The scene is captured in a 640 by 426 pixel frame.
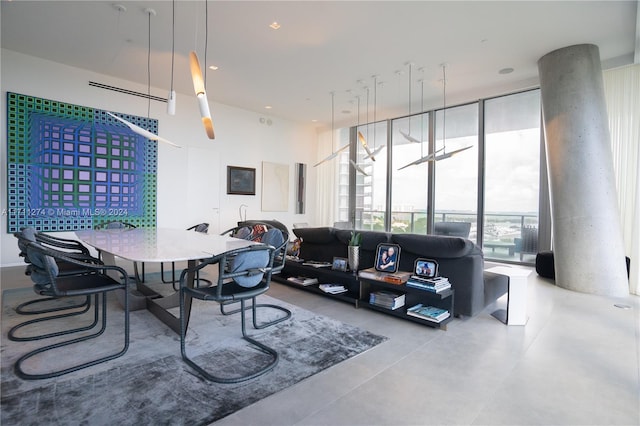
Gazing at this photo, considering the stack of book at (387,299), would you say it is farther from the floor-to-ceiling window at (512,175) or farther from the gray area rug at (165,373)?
the floor-to-ceiling window at (512,175)

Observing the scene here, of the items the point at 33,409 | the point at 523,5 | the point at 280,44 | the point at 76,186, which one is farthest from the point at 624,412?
the point at 76,186

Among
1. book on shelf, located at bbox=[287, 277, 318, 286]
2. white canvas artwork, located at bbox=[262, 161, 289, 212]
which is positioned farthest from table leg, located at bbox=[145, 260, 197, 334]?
white canvas artwork, located at bbox=[262, 161, 289, 212]

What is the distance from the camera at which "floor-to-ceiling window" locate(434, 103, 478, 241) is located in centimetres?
666

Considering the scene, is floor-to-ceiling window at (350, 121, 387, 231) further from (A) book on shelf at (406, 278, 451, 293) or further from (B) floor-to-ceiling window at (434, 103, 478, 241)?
(A) book on shelf at (406, 278, 451, 293)

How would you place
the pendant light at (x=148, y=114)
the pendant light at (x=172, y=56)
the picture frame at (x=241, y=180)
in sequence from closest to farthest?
the pendant light at (x=172, y=56), the pendant light at (x=148, y=114), the picture frame at (x=241, y=180)

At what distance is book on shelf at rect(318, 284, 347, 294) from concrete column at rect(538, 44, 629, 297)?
3186 millimetres

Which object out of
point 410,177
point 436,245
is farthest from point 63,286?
point 410,177

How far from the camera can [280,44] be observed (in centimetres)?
476

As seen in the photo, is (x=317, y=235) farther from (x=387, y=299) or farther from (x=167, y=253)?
(x=167, y=253)

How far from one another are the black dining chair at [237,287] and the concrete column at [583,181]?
423 centimetres

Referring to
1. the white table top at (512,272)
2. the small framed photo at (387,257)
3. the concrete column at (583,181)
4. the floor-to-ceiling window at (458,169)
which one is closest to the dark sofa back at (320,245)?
the small framed photo at (387,257)

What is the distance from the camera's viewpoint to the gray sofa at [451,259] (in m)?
2.96

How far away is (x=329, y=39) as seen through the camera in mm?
4617

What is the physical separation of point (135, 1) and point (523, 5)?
4373 millimetres
